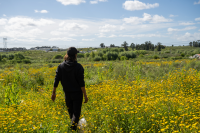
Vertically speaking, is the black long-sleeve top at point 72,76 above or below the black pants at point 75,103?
above

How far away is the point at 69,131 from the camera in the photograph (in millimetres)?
3330

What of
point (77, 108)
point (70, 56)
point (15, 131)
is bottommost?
point (15, 131)

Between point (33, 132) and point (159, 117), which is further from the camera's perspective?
point (159, 117)

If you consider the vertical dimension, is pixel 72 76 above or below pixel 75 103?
above

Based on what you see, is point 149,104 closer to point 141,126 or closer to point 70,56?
point 141,126

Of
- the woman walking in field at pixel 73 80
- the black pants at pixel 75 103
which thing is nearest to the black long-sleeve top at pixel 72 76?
the woman walking in field at pixel 73 80

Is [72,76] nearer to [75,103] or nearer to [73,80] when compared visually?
[73,80]

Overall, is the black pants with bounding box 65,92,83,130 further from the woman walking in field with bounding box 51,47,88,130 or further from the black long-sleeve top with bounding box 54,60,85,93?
the black long-sleeve top with bounding box 54,60,85,93

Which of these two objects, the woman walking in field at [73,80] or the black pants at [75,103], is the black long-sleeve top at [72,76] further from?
the black pants at [75,103]

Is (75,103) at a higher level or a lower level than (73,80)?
lower

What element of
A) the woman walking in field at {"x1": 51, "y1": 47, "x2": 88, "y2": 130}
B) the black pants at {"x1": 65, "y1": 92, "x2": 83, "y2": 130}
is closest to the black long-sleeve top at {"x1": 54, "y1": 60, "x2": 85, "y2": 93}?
the woman walking in field at {"x1": 51, "y1": 47, "x2": 88, "y2": 130}

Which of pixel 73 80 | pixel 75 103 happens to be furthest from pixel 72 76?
pixel 75 103

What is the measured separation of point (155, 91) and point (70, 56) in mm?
3613

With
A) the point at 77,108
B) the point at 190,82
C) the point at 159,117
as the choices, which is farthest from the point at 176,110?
the point at 190,82
